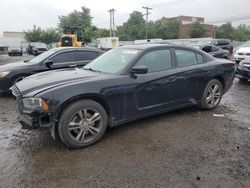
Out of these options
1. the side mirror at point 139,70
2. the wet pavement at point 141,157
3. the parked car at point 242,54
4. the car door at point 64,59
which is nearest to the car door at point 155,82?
the side mirror at point 139,70

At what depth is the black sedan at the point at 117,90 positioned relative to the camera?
10.5 ft

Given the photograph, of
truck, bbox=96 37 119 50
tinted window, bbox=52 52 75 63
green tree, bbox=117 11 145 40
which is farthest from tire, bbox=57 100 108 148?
green tree, bbox=117 11 145 40

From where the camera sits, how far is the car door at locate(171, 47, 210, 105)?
4.42m

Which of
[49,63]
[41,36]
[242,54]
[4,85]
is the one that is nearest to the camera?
[4,85]

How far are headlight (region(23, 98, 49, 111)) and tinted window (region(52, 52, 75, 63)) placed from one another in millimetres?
3762

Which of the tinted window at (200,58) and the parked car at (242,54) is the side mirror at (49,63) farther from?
the parked car at (242,54)

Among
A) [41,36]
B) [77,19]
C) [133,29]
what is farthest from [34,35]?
[133,29]

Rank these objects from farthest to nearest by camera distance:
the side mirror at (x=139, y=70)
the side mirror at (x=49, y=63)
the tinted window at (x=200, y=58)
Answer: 1. the side mirror at (x=49, y=63)
2. the tinted window at (x=200, y=58)
3. the side mirror at (x=139, y=70)

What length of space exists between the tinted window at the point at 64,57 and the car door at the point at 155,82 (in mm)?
3629

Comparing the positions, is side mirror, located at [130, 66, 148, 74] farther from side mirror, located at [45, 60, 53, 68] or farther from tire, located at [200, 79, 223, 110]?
side mirror, located at [45, 60, 53, 68]

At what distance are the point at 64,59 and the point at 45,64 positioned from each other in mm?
632

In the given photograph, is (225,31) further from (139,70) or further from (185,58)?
(139,70)

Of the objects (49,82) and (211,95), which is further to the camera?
(211,95)

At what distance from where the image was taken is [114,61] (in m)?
4.25
